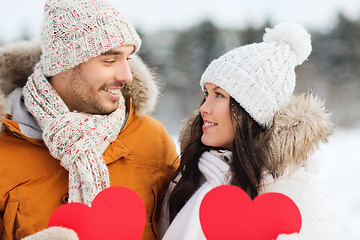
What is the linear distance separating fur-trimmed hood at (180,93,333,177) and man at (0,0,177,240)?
0.73 m

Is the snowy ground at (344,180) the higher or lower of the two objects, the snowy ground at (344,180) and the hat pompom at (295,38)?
the lower

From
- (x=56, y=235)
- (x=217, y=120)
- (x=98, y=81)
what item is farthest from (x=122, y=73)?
(x=56, y=235)

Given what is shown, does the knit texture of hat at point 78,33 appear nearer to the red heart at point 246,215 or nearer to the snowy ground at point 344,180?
the red heart at point 246,215

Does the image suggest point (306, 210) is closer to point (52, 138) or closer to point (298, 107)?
point (298, 107)

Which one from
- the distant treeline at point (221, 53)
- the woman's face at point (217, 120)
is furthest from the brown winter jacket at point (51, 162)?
the distant treeline at point (221, 53)

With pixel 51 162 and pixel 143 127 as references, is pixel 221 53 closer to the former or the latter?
pixel 143 127

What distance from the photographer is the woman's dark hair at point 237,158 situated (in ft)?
5.50

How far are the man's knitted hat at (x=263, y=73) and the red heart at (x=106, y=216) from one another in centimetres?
79

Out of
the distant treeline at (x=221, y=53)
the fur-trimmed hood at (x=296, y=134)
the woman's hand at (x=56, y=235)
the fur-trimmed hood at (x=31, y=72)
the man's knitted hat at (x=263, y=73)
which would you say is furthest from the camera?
the distant treeline at (x=221, y=53)

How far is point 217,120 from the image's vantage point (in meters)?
1.80

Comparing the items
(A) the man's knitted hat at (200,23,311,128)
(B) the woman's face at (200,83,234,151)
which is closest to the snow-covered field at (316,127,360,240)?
(A) the man's knitted hat at (200,23,311,128)

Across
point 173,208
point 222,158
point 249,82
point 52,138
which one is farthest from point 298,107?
point 52,138

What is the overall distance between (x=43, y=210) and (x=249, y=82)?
119 centimetres

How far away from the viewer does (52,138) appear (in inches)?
66.9
